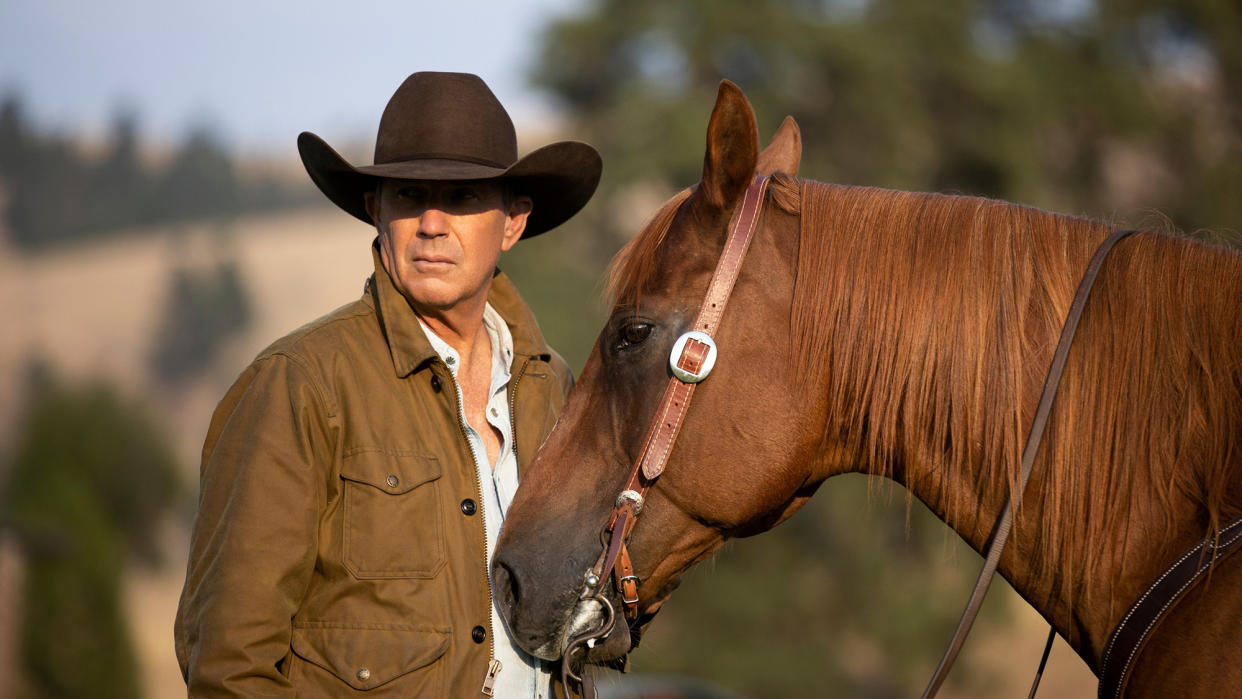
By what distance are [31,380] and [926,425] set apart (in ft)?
60.2

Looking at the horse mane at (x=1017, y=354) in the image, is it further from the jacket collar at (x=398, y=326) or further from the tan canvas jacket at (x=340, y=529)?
the tan canvas jacket at (x=340, y=529)

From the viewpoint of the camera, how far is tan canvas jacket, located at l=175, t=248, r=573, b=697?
217 centimetres

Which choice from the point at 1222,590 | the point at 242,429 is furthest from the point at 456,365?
the point at 1222,590

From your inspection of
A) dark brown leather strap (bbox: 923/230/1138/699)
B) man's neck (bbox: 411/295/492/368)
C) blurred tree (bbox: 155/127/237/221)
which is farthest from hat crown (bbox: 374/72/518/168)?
blurred tree (bbox: 155/127/237/221)

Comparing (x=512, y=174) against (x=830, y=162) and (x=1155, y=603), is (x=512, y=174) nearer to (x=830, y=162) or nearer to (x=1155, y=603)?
(x=1155, y=603)

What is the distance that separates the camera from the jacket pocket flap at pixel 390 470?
7.84 ft

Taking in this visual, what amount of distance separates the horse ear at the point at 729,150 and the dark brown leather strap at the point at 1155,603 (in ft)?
4.07

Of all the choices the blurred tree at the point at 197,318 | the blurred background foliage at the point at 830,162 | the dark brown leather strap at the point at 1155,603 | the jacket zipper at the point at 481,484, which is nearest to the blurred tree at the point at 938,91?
the blurred background foliage at the point at 830,162

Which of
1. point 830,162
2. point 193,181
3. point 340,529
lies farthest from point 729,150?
point 193,181

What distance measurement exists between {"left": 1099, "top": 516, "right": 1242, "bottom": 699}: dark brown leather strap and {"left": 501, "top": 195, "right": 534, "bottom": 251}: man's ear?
1892 millimetres

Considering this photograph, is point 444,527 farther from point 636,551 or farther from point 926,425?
point 926,425

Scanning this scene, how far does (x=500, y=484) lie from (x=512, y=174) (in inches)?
33.7

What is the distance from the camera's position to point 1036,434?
2111 mm

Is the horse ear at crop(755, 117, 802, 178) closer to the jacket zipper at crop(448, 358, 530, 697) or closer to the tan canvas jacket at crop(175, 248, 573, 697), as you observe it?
the jacket zipper at crop(448, 358, 530, 697)
